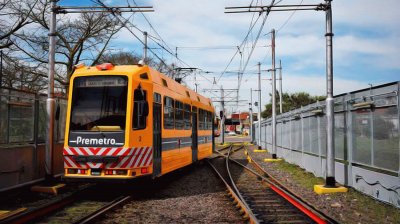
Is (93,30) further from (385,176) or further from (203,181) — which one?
(385,176)

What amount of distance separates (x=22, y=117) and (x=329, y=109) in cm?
850

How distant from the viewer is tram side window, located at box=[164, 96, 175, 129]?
43.8ft

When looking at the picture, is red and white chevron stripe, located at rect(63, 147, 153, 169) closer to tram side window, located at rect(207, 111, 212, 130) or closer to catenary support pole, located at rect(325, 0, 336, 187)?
catenary support pole, located at rect(325, 0, 336, 187)

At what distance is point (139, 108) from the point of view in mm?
10914

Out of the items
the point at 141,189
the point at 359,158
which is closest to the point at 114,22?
the point at 141,189

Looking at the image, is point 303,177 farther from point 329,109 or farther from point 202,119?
point 202,119

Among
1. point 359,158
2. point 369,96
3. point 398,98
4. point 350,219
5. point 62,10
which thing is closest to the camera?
point 350,219

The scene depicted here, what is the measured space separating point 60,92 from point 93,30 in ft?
15.2

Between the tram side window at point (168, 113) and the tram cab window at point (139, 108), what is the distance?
7.05 feet

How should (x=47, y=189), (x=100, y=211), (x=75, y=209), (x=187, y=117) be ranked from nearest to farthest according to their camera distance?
(x=100, y=211)
(x=75, y=209)
(x=47, y=189)
(x=187, y=117)

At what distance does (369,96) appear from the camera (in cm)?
1084

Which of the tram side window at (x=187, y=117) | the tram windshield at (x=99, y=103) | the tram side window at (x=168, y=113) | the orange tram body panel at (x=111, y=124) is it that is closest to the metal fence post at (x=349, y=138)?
the tram side window at (x=168, y=113)

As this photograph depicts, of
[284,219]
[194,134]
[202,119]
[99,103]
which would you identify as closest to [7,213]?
[99,103]

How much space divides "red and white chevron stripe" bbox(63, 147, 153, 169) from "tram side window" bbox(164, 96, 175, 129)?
2212 millimetres
